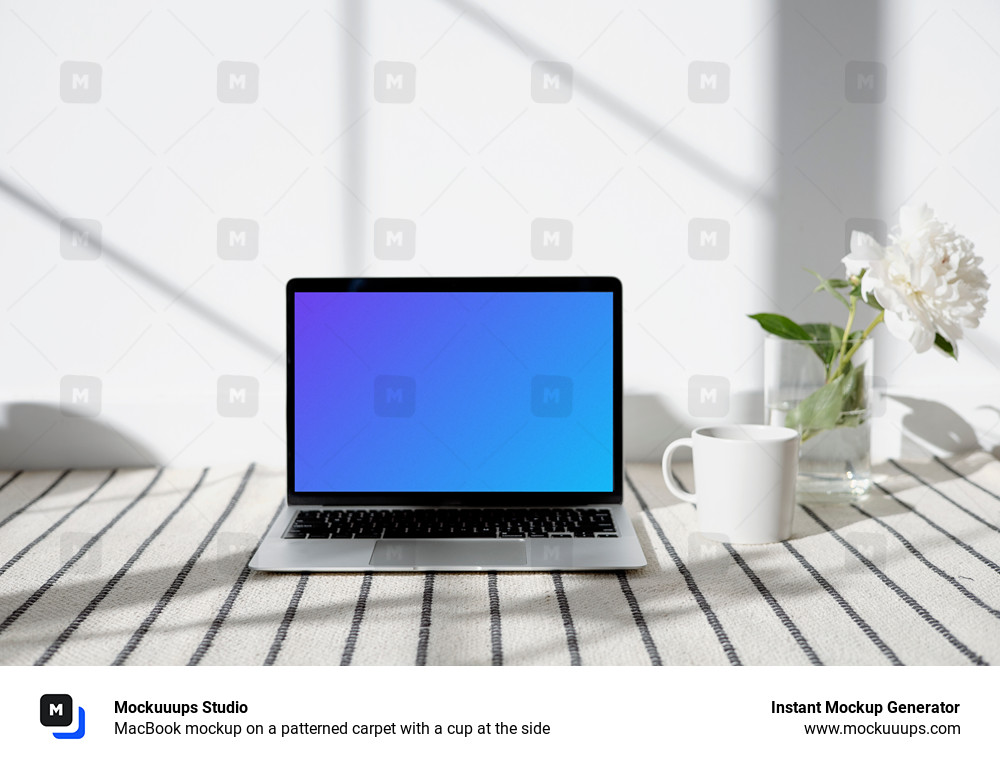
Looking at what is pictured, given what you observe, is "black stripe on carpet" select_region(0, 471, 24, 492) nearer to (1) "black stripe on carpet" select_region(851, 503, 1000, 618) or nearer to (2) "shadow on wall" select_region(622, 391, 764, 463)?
(2) "shadow on wall" select_region(622, 391, 764, 463)

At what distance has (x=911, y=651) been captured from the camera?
25.6 inches

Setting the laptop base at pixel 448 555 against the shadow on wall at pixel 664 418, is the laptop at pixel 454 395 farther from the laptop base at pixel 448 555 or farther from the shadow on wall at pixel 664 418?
the shadow on wall at pixel 664 418

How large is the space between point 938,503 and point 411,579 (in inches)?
25.7

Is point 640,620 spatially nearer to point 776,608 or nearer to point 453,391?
point 776,608

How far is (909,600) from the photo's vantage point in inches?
29.4

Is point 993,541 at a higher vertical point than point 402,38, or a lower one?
lower

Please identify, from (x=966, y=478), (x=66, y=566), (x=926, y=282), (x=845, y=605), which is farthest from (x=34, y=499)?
(x=966, y=478)

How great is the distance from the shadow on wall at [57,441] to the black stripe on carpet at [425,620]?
625mm

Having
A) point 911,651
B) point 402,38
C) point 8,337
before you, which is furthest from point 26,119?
point 911,651

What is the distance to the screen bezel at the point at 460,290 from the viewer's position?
971 millimetres

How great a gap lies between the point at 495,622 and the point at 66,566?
1.42 feet

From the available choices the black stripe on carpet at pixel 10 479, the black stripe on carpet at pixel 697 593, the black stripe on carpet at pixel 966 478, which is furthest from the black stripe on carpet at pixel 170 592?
the black stripe on carpet at pixel 966 478
